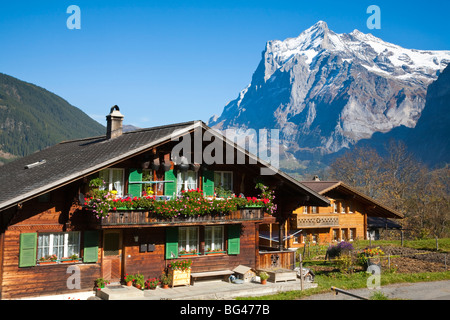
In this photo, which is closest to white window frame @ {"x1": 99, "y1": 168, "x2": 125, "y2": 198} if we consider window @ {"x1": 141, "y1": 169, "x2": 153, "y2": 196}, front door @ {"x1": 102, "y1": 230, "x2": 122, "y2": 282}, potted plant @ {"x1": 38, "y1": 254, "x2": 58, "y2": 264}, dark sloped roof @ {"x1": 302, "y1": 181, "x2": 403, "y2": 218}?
window @ {"x1": 141, "y1": 169, "x2": 153, "y2": 196}

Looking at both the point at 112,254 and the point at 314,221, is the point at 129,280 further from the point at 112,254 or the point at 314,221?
the point at 314,221

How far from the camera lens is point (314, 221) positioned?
36.4 meters

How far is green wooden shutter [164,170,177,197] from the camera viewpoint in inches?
755

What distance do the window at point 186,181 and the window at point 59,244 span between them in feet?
14.7

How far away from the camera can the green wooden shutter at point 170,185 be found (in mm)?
19188

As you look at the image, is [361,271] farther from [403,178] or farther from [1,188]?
[403,178]

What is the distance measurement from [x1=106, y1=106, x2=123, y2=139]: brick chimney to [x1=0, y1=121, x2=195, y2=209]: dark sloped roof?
0.46m

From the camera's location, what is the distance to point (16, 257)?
Result: 16094 mm

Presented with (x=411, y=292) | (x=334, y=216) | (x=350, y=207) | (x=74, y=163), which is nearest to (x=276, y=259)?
(x=411, y=292)

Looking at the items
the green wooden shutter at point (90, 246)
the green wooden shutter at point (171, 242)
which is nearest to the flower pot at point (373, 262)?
the green wooden shutter at point (171, 242)

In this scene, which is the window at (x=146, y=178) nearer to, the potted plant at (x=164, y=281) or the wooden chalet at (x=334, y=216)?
the potted plant at (x=164, y=281)

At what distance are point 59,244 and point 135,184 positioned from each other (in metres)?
3.51
